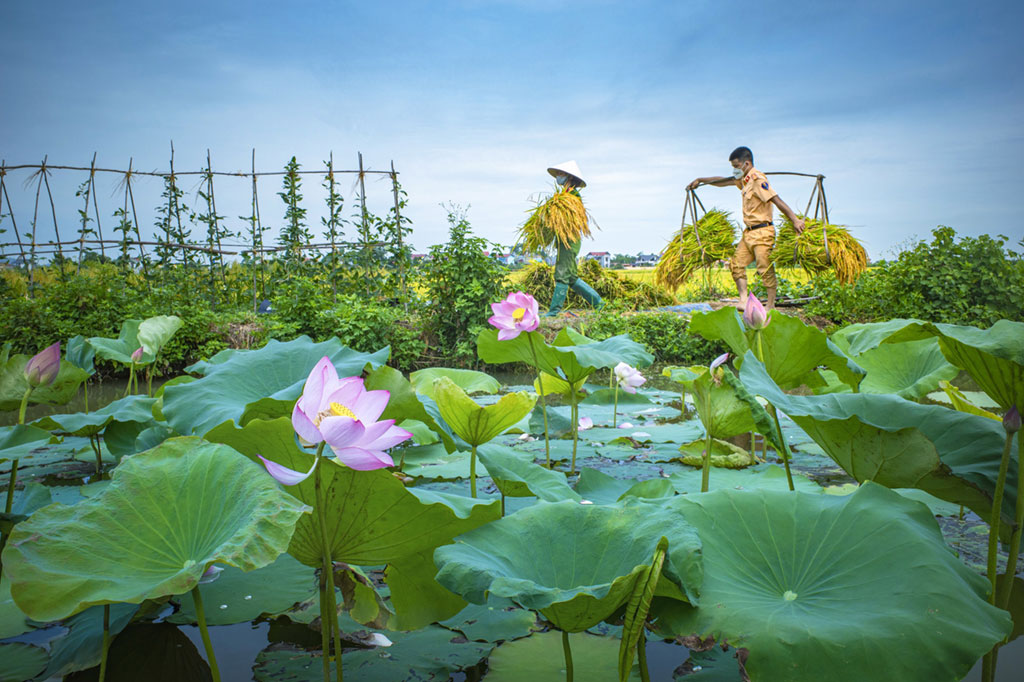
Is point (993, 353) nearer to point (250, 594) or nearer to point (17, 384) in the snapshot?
point (250, 594)

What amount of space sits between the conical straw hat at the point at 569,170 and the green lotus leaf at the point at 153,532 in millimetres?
6576

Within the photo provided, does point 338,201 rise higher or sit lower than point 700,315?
higher

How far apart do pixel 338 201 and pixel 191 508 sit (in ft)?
19.4

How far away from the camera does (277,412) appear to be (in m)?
1.17

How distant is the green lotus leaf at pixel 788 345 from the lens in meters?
1.34

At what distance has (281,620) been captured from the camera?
104 centimetres

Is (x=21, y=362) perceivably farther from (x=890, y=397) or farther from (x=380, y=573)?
(x=890, y=397)

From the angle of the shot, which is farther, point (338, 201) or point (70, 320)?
point (338, 201)

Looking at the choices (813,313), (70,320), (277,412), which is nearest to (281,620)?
(277,412)

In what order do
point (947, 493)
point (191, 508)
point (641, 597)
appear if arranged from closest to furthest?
point (641, 597) < point (191, 508) < point (947, 493)

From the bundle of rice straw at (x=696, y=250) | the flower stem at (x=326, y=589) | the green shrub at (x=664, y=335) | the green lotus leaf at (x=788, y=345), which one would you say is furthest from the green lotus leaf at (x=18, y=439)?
the bundle of rice straw at (x=696, y=250)

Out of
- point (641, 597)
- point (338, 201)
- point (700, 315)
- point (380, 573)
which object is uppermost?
point (338, 201)

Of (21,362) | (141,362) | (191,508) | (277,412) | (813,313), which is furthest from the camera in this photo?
(813,313)

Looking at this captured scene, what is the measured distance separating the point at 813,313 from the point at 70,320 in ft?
23.1
